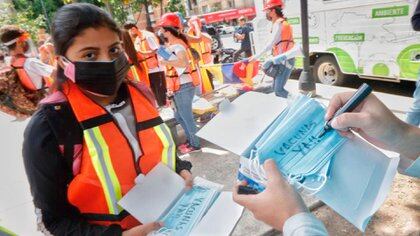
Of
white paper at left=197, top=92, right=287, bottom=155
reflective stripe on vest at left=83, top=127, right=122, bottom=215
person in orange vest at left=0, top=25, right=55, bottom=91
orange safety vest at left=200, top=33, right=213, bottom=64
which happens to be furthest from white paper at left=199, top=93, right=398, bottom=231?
orange safety vest at left=200, top=33, right=213, bottom=64

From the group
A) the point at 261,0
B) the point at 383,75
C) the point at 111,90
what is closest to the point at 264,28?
the point at 261,0

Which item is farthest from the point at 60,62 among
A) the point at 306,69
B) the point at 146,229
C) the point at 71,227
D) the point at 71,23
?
the point at 306,69

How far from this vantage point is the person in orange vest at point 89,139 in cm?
130

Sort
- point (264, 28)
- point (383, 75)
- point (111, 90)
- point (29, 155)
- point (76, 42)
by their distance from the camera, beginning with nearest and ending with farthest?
point (29, 155) → point (76, 42) → point (111, 90) → point (383, 75) → point (264, 28)

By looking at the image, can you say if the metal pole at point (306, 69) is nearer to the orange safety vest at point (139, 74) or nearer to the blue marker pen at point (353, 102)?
the orange safety vest at point (139, 74)

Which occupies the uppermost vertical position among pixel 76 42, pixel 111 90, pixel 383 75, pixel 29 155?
pixel 76 42

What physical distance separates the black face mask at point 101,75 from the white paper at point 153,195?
1.51ft

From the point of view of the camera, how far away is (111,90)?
158 cm

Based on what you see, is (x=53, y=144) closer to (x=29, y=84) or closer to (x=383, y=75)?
(x=29, y=84)

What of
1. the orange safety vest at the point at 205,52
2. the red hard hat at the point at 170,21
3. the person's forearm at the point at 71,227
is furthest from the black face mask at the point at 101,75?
the orange safety vest at the point at 205,52

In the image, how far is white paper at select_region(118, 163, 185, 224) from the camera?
4.44 feet

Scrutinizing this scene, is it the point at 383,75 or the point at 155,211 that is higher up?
the point at 155,211

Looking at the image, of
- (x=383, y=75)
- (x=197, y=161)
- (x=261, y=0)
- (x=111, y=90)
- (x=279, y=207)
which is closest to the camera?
(x=279, y=207)

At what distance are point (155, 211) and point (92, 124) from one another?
0.47m
